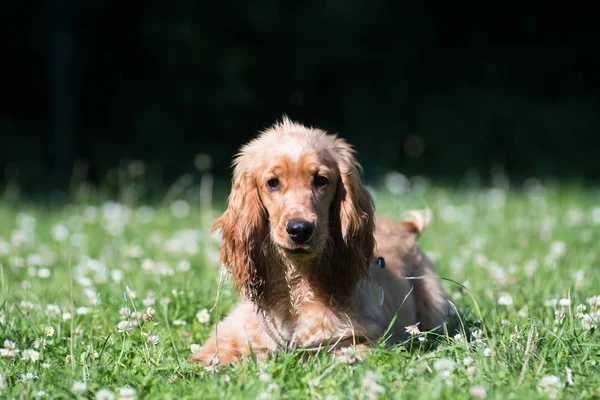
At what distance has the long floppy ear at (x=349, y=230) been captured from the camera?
3207 millimetres

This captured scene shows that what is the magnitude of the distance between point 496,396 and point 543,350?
59 cm

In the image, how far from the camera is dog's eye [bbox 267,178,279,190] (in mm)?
3162

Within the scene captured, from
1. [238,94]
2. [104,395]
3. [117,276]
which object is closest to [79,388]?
[104,395]

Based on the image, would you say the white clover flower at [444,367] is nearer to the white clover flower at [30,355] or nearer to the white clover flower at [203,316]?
the white clover flower at [203,316]

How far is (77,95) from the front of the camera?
12.8 m

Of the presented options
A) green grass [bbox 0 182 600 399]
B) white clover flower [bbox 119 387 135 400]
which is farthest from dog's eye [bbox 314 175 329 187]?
white clover flower [bbox 119 387 135 400]

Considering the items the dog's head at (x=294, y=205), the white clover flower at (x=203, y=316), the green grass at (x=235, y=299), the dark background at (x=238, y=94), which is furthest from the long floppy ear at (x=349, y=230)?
the dark background at (x=238, y=94)

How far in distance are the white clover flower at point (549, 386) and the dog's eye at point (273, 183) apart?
Answer: 1.35m

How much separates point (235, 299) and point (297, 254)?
1.18 metres

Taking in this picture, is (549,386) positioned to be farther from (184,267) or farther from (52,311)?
(184,267)

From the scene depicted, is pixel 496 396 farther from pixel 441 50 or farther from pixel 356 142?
pixel 441 50

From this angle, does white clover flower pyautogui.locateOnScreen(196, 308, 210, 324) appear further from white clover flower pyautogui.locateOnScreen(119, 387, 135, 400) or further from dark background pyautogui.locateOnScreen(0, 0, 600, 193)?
dark background pyautogui.locateOnScreen(0, 0, 600, 193)

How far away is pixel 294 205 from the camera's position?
3.02 m

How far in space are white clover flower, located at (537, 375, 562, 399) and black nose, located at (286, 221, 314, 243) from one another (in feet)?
3.40
